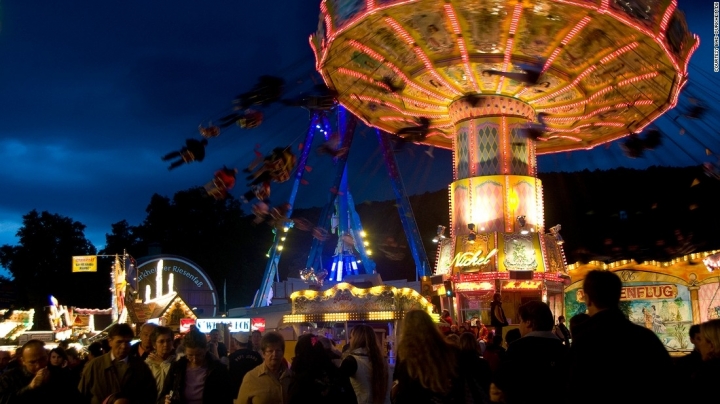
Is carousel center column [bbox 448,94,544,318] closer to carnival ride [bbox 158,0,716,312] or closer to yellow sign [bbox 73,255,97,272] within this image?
carnival ride [bbox 158,0,716,312]

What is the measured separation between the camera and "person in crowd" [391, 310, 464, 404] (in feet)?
15.7

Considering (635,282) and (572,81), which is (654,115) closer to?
(572,81)

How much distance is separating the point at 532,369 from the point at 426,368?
1.07 meters

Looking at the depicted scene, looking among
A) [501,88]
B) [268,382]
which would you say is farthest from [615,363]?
[501,88]

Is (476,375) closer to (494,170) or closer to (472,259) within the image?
(472,259)

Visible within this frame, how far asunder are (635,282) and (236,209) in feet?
164

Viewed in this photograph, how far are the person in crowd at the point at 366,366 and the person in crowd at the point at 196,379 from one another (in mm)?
1104

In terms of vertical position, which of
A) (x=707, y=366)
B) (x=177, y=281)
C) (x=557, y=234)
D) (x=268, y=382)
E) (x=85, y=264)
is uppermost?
(x=85, y=264)

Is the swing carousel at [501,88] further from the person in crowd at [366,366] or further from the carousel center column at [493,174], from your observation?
the person in crowd at [366,366]

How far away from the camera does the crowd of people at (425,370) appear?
4.02 meters

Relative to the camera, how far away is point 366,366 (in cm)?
622

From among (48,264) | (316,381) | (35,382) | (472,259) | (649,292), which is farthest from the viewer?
(48,264)

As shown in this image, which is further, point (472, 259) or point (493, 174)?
point (493, 174)

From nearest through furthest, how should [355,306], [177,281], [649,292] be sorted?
[355,306] < [649,292] < [177,281]
